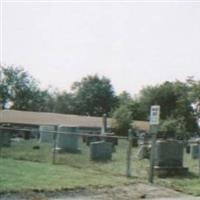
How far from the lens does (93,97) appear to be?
11188 cm

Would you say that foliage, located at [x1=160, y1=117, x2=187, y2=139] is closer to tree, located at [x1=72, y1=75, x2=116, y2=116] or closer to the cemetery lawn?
the cemetery lawn

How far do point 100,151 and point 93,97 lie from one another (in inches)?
3511

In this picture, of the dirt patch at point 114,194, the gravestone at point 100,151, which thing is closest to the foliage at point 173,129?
the gravestone at point 100,151

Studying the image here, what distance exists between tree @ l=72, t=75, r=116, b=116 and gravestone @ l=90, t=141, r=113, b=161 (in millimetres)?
85987

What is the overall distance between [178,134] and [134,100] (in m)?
38.0

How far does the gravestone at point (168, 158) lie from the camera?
17.8 m

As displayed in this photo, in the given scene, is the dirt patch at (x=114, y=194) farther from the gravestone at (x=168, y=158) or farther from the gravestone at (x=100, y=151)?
the gravestone at (x=100, y=151)

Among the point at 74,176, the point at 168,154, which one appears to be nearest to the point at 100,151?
the point at 168,154

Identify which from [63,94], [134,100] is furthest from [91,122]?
[63,94]

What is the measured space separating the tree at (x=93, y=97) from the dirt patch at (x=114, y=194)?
94.6 m

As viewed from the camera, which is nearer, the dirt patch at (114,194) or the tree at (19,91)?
the dirt patch at (114,194)

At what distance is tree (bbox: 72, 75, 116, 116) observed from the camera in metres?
110

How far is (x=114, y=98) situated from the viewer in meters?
114

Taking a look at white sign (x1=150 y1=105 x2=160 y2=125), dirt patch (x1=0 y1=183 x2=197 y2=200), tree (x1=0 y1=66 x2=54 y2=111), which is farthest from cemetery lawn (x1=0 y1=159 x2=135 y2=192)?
tree (x1=0 y1=66 x2=54 y2=111)
